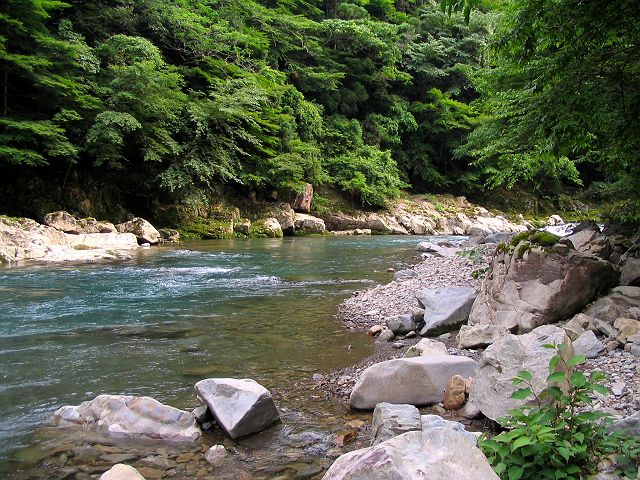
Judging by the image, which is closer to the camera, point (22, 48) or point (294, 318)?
point (294, 318)

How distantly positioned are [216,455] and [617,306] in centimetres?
424

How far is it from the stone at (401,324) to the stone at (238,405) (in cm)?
290

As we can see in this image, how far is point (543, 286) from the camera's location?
5.32 m

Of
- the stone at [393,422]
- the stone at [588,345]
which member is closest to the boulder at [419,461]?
the stone at [393,422]

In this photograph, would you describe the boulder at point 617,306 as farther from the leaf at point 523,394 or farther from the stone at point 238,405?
the stone at point 238,405

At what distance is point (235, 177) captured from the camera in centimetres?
2145

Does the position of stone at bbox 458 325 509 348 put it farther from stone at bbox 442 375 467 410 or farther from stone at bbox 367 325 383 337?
stone at bbox 367 325 383 337

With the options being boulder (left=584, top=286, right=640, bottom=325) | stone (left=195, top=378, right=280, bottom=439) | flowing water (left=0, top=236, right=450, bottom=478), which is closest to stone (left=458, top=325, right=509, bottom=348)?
boulder (left=584, top=286, right=640, bottom=325)

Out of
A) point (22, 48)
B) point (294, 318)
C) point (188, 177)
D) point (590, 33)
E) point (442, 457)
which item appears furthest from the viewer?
point (188, 177)

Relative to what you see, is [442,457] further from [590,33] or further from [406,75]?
[406,75]

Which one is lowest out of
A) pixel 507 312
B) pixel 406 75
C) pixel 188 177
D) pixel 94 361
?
pixel 94 361

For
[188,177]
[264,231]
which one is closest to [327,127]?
[264,231]

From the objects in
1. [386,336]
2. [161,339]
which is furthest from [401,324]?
[161,339]

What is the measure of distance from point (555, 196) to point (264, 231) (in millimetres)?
25191
